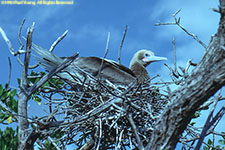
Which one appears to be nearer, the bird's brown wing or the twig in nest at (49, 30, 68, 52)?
the twig in nest at (49, 30, 68, 52)

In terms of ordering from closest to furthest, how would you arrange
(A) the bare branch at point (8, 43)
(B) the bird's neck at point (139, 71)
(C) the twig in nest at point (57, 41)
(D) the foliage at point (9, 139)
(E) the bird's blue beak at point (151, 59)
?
(A) the bare branch at point (8, 43) → (C) the twig in nest at point (57, 41) → (D) the foliage at point (9, 139) → (B) the bird's neck at point (139, 71) → (E) the bird's blue beak at point (151, 59)

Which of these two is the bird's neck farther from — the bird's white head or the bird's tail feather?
the bird's tail feather

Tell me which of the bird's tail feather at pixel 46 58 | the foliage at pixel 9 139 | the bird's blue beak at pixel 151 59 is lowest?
the foliage at pixel 9 139

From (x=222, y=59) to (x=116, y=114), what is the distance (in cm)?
157

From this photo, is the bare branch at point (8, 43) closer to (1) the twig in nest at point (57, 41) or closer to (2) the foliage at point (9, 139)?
(1) the twig in nest at point (57, 41)

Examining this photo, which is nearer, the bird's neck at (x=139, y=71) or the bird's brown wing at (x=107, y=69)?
the bird's brown wing at (x=107, y=69)

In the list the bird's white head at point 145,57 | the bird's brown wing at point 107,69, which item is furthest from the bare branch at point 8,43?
the bird's white head at point 145,57

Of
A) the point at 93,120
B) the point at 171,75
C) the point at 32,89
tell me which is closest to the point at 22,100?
the point at 32,89

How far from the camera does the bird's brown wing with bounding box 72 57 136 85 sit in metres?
4.05

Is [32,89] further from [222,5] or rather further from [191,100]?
[222,5]

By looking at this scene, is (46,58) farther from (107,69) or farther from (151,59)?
(151,59)

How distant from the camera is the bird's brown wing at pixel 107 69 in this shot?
405cm

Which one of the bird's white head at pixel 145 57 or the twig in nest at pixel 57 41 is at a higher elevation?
the bird's white head at pixel 145 57

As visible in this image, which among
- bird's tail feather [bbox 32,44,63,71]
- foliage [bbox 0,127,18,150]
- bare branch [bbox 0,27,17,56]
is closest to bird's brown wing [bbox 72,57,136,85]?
bird's tail feather [bbox 32,44,63,71]
